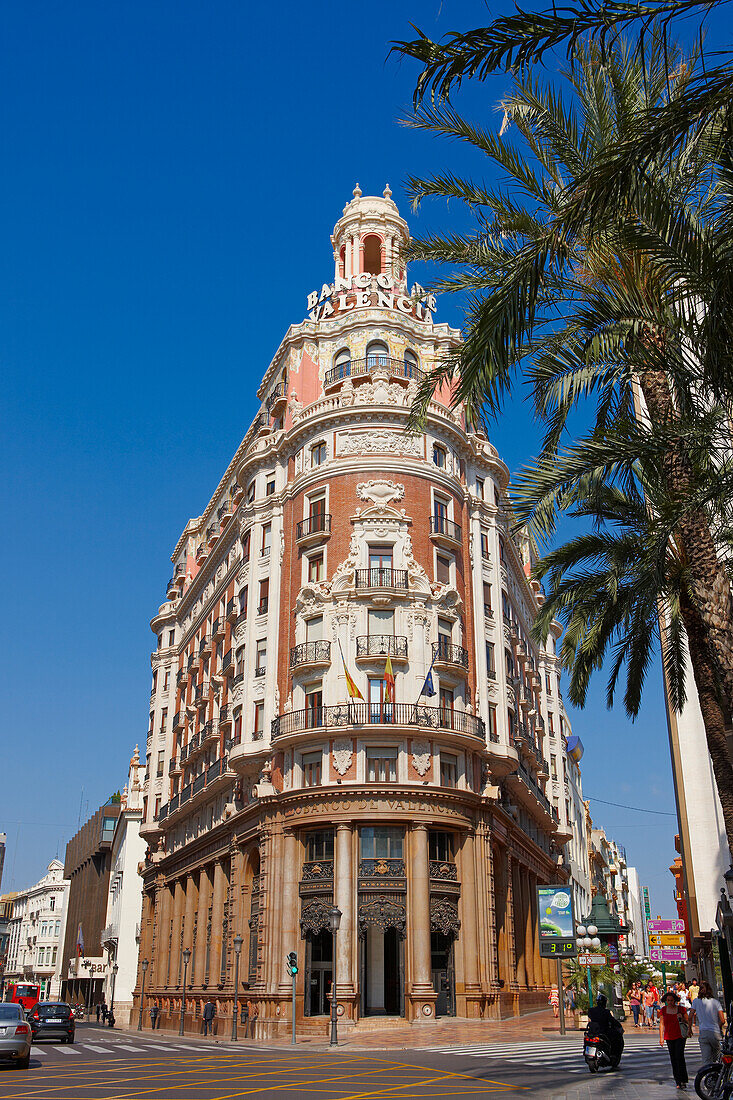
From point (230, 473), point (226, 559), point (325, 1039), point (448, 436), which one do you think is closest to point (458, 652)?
point (448, 436)

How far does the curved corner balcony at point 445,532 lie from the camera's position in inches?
1734

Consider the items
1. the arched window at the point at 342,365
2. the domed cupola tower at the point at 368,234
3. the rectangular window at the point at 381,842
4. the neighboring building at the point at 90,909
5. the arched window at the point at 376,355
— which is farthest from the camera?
the neighboring building at the point at 90,909

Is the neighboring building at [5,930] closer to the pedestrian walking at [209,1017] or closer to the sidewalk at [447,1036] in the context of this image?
the pedestrian walking at [209,1017]

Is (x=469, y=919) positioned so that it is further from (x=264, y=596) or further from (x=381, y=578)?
(x=264, y=596)

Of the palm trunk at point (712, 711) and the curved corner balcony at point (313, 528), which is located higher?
the curved corner balcony at point (313, 528)

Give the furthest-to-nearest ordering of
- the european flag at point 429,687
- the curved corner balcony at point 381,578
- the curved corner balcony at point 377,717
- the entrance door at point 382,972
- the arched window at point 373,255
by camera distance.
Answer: the arched window at point 373,255 < the curved corner balcony at point 381,578 < the european flag at point 429,687 < the curved corner balcony at point 377,717 < the entrance door at point 382,972

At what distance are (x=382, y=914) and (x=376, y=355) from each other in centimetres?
2568

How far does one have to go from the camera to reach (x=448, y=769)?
40.9 meters

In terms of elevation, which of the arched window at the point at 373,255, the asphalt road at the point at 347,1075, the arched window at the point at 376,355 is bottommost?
the asphalt road at the point at 347,1075

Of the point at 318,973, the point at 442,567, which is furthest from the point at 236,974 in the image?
the point at 442,567

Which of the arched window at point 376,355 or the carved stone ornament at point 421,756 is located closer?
the carved stone ornament at point 421,756

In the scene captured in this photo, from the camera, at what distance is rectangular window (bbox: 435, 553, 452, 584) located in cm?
4422

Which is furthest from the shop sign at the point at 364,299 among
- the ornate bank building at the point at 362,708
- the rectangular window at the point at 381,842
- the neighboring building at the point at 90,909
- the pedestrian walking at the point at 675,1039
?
→ the neighboring building at the point at 90,909

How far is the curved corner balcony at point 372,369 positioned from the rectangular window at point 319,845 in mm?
20847
